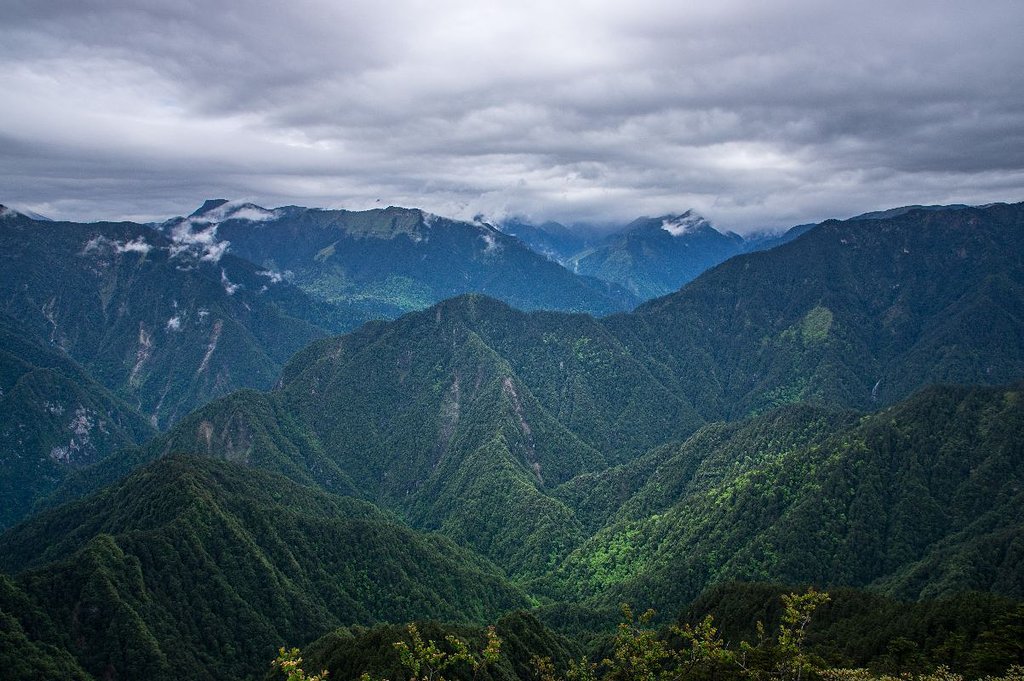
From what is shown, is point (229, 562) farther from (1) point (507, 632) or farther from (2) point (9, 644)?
(1) point (507, 632)

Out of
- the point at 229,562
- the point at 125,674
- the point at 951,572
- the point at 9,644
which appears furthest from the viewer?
the point at 229,562

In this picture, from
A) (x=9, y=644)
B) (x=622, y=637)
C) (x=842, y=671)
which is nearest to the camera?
(x=842, y=671)

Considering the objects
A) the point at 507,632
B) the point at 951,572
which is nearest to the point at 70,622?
the point at 507,632

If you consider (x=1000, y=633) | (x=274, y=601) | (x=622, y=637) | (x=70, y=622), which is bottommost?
(x=274, y=601)

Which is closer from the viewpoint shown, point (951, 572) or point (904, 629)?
point (904, 629)

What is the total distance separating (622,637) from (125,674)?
129 meters

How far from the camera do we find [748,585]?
154 metres

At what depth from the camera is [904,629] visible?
115812 mm

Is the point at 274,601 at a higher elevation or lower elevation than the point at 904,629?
lower

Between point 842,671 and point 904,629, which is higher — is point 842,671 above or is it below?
above

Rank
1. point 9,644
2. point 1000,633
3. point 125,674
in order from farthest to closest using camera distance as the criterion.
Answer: point 125,674 → point 9,644 → point 1000,633

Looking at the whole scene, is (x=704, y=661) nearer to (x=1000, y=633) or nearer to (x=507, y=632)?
(x=1000, y=633)

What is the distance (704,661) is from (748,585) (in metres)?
88.0

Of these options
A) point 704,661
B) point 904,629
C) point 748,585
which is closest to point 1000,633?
point 904,629
